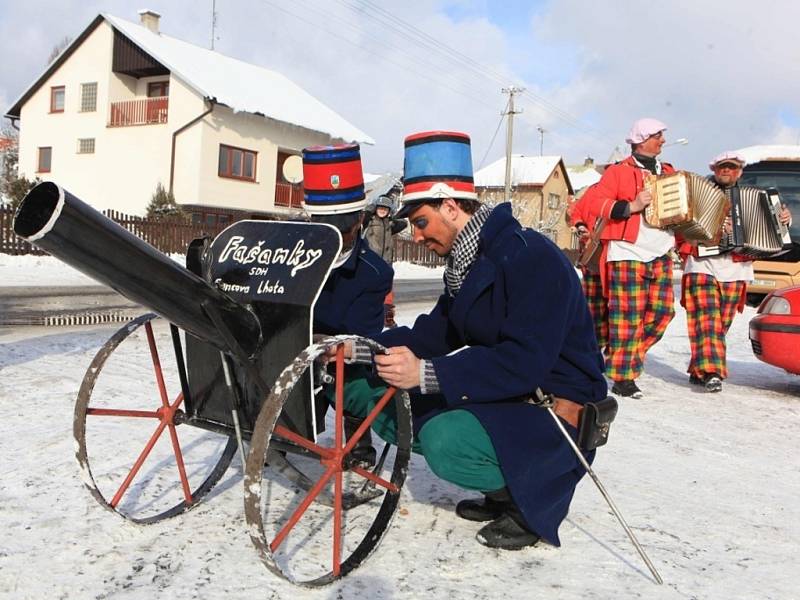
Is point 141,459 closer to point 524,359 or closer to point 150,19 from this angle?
point 524,359

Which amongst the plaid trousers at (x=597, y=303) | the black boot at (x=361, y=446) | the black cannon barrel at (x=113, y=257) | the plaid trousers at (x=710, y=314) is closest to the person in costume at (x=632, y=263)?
the plaid trousers at (x=597, y=303)

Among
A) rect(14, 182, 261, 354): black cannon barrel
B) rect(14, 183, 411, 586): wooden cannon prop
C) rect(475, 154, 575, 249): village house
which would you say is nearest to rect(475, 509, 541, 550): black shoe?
rect(14, 183, 411, 586): wooden cannon prop

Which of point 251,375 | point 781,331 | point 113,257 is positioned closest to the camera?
point 113,257

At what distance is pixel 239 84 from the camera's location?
3116cm

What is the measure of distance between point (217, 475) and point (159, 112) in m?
29.3

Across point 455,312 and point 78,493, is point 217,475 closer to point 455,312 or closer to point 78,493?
point 78,493

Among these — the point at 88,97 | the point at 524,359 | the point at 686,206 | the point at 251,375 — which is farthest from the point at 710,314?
the point at 88,97

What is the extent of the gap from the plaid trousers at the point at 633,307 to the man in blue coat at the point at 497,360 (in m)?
3.09

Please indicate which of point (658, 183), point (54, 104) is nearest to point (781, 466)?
point (658, 183)

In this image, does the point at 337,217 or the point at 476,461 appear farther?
the point at 337,217

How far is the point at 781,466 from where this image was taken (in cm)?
425

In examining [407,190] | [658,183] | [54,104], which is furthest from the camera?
[54,104]

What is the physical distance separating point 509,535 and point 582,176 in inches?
2626

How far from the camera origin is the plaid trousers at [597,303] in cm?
636
